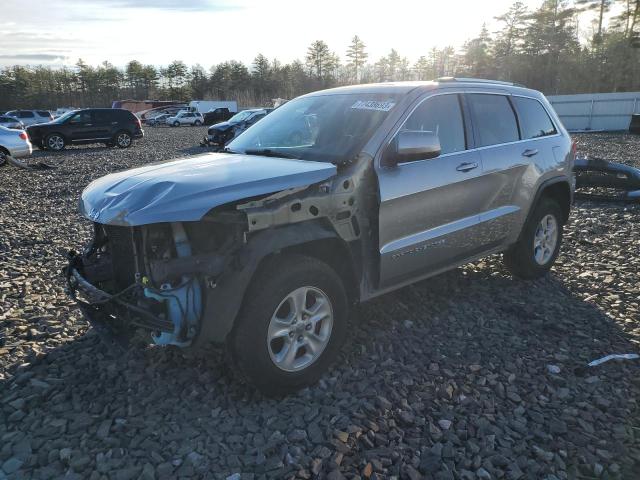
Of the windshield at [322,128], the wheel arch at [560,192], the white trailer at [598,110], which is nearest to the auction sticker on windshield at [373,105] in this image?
the windshield at [322,128]

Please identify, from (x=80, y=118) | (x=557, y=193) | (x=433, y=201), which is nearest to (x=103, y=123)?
(x=80, y=118)

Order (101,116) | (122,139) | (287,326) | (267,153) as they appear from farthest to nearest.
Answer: (122,139), (101,116), (267,153), (287,326)

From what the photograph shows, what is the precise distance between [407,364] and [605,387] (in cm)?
129

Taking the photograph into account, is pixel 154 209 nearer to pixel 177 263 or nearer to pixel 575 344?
pixel 177 263

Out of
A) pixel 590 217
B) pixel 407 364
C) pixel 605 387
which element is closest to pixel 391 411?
pixel 407 364

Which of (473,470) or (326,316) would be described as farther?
(326,316)

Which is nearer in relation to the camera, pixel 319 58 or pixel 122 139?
pixel 122 139

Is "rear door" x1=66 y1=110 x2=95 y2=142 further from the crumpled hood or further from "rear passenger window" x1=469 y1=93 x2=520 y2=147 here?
"rear passenger window" x1=469 y1=93 x2=520 y2=147

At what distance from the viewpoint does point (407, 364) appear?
357cm

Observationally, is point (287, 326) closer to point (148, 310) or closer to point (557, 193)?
point (148, 310)

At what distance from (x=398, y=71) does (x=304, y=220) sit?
8732 centimetres

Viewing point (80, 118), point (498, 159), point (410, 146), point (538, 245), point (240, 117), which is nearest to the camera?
point (410, 146)

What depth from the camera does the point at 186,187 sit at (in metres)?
2.82

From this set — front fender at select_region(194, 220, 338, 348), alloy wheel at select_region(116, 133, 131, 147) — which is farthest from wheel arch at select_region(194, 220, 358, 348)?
alloy wheel at select_region(116, 133, 131, 147)
